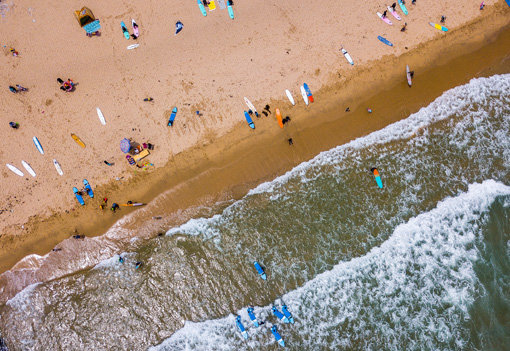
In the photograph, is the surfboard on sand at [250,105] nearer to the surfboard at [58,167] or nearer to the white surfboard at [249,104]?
the white surfboard at [249,104]

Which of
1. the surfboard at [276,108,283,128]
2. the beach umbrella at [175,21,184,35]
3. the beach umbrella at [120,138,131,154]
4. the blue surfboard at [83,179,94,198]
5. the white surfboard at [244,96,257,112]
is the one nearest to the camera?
the beach umbrella at [120,138,131,154]

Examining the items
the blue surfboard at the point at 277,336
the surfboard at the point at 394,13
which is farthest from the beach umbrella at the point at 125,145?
the surfboard at the point at 394,13

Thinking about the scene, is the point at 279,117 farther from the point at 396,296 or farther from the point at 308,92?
the point at 396,296

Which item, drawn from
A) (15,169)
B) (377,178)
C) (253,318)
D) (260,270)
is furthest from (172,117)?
(377,178)

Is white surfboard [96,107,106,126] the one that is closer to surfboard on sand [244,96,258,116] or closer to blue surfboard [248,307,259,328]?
surfboard on sand [244,96,258,116]

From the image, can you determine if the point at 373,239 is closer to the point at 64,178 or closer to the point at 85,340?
the point at 85,340

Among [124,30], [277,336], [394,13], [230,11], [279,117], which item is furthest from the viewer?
[394,13]

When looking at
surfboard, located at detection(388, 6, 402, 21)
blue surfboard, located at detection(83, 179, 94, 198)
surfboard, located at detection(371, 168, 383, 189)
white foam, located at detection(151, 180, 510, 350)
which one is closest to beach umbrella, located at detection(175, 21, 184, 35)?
blue surfboard, located at detection(83, 179, 94, 198)
